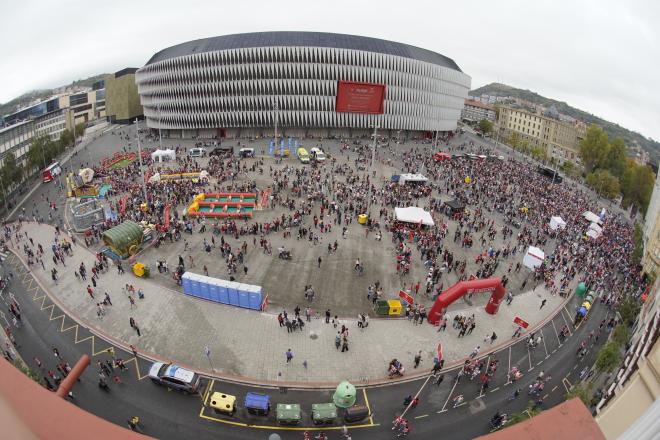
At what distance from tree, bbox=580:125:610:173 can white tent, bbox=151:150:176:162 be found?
91669 millimetres

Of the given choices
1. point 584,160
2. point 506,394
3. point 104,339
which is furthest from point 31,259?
point 584,160

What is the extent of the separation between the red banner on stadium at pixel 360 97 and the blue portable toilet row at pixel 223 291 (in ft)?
232

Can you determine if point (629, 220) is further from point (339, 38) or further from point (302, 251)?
point (339, 38)

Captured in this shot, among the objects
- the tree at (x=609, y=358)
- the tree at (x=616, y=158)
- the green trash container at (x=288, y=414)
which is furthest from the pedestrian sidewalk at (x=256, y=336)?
the tree at (x=616, y=158)

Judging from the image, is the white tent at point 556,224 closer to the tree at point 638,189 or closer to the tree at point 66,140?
the tree at point 638,189

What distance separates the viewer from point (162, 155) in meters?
65.7

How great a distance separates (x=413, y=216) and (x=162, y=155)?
154 feet

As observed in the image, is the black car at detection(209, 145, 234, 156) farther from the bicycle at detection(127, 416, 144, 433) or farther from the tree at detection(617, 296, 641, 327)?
the tree at detection(617, 296, 641, 327)

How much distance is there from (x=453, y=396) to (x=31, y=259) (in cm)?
3678

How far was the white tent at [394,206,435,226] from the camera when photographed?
41.0 metres

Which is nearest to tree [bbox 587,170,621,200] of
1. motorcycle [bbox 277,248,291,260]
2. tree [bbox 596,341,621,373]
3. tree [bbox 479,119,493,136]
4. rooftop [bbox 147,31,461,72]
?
rooftop [bbox 147,31,461,72]

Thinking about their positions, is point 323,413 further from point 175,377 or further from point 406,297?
point 406,297

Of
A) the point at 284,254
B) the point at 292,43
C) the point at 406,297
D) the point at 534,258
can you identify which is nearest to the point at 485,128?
the point at 292,43

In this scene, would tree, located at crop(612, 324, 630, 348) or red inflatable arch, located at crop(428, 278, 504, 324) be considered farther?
red inflatable arch, located at crop(428, 278, 504, 324)
